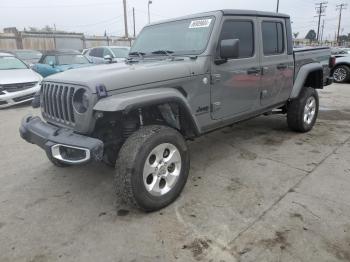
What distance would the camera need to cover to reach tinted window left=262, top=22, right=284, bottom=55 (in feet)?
14.6

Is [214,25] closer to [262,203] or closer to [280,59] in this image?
[280,59]

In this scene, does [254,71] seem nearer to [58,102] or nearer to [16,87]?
[58,102]

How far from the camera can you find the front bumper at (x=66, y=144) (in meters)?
2.71

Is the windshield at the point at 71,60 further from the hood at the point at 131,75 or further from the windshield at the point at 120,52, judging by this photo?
the hood at the point at 131,75

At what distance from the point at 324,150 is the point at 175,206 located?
8.97ft

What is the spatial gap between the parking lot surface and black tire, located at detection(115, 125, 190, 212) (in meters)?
0.18

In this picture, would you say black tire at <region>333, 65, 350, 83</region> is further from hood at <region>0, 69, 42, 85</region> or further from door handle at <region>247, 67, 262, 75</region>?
hood at <region>0, 69, 42, 85</region>

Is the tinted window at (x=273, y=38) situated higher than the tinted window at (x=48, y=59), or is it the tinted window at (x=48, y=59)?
the tinted window at (x=273, y=38)

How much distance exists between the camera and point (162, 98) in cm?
299

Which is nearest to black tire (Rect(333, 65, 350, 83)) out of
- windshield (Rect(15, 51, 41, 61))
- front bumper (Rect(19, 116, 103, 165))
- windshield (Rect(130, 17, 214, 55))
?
windshield (Rect(130, 17, 214, 55))

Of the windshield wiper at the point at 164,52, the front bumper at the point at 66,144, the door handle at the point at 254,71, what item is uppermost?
the windshield wiper at the point at 164,52

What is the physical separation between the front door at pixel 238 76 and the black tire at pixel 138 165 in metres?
0.98

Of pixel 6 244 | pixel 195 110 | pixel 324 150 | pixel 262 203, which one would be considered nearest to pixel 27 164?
pixel 6 244

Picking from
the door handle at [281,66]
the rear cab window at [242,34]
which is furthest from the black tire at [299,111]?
the rear cab window at [242,34]
